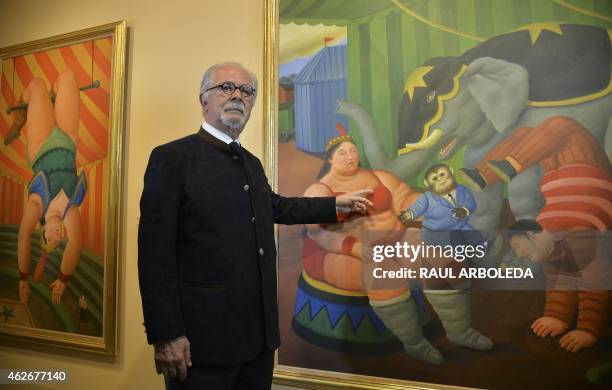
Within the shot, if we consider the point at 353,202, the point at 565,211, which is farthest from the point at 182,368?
the point at 565,211

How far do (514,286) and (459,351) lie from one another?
269mm

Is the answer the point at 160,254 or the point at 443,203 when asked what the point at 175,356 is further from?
the point at 443,203

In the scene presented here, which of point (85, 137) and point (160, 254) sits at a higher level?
point (85, 137)

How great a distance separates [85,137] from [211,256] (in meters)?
1.13

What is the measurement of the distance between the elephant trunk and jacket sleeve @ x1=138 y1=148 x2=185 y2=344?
2.12ft

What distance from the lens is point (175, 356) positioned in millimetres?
1042

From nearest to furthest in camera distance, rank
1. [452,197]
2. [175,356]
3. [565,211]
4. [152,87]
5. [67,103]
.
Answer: [175,356], [565,211], [452,197], [152,87], [67,103]

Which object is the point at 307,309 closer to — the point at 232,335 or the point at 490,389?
the point at 232,335

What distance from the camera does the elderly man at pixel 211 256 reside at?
1069mm

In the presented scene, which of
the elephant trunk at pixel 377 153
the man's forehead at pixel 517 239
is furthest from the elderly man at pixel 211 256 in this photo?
the man's forehead at pixel 517 239

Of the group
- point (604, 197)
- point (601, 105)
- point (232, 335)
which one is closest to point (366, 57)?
point (601, 105)

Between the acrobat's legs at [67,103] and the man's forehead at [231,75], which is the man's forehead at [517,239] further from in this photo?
the acrobat's legs at [67,103]

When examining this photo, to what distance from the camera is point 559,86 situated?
124 cm

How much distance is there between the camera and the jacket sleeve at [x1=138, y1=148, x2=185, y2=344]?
3.42 ft
